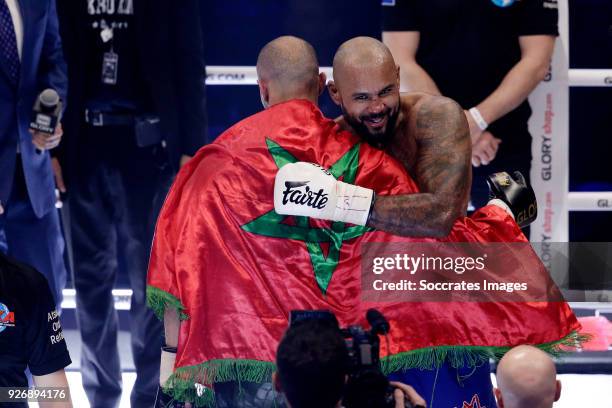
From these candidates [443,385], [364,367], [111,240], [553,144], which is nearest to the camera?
[364,367]

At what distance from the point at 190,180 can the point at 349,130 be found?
0.51 m

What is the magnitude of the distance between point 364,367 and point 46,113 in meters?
2.02

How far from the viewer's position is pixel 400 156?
9.96 feet

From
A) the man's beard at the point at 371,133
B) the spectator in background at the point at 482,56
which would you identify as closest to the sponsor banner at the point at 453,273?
the man's beard at the point at 371,133

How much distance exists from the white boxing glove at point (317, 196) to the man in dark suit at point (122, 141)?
1.28 meters

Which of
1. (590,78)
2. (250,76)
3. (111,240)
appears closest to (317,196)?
(111,240)

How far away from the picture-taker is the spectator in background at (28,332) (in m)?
2.77

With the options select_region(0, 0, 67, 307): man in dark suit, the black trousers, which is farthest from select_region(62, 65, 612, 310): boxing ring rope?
select_region(0, 0, 67, 307): man in dark suit

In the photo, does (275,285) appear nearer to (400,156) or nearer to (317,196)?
(317,196)

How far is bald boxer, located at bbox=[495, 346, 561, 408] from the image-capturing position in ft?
7.83

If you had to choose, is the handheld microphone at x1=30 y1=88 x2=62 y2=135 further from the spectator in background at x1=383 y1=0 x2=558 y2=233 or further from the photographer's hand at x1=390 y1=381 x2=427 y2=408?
the photographer's hand at x1=390 y1=381 x2=427 y2=408

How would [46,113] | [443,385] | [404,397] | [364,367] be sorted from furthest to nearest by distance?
[46,113], [443,385], [404,397], [364,367]

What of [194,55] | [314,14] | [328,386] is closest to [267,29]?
[314,14]

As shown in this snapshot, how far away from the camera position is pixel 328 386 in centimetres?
199
